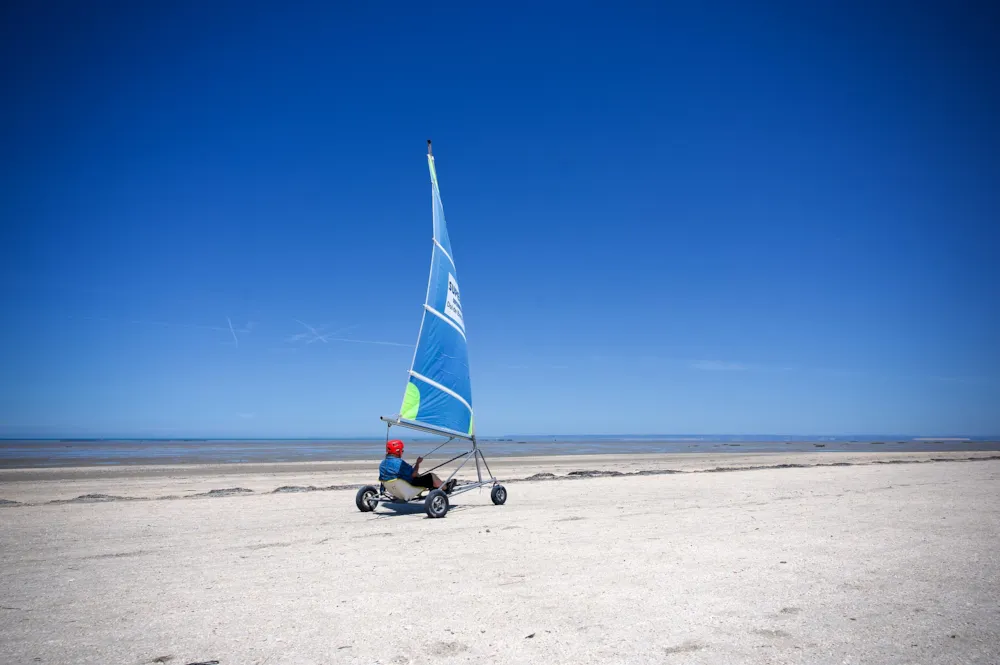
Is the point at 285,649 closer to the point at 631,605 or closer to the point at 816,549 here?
the point at 631,605

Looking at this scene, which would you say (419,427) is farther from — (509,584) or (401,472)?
(509,584)

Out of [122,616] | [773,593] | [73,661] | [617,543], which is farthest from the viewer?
[617,543]

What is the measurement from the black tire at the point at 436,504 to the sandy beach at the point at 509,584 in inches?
15.2

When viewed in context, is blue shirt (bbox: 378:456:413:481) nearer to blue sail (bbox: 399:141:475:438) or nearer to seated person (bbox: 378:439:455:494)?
seated person (bbox: 378:439:455:494)

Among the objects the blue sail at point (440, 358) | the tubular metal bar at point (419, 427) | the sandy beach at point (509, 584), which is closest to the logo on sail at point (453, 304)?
the blue sail at point (440, 358)

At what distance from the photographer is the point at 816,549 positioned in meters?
7.76

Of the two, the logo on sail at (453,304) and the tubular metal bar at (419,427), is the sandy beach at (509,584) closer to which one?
the tubular metal bar at (419,427)

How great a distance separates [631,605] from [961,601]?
320 centimetres

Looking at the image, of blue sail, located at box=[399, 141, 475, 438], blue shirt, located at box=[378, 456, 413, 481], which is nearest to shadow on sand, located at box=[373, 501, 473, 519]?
blue shirt, located at box=[378, 456, 413, 481]

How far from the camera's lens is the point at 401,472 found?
1188 cm

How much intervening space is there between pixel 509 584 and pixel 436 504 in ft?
17.6

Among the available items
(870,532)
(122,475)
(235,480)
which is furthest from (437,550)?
(122,475)

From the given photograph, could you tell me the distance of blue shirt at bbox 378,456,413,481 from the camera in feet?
38.6

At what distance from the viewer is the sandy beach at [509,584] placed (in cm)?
449
